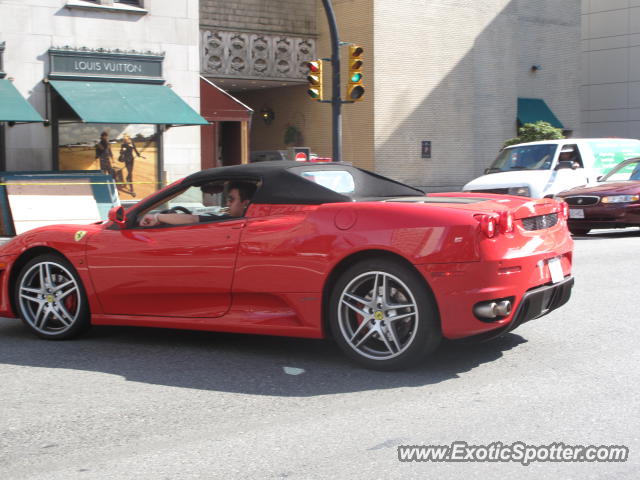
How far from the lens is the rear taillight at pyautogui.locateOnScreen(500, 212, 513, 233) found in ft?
19.2

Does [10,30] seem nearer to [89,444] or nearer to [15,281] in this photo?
[15,281]

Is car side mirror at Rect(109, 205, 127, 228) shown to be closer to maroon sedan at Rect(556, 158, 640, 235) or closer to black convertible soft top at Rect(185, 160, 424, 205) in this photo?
black convertible soft top at Rect(185, 160, 424, 205)

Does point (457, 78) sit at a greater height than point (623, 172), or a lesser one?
greater

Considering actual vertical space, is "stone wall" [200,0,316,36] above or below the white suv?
above

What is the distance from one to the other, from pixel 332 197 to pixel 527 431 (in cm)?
228

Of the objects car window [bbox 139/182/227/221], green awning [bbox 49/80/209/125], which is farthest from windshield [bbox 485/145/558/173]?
car window [bbox 139/182/227/221]

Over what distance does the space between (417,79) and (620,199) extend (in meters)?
17.2

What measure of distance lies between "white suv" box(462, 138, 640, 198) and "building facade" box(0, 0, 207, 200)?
6739mm

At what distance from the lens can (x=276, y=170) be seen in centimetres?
661

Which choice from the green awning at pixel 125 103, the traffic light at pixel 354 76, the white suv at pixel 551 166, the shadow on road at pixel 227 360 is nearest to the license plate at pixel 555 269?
the shadow on road at pixel 227 360

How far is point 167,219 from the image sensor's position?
692 cm

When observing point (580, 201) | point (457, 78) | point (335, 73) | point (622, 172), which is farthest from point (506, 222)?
point (457, 78)

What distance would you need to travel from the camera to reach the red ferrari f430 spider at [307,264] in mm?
5773

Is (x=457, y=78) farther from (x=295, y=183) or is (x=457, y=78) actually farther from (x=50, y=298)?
(x=295, y=183)
